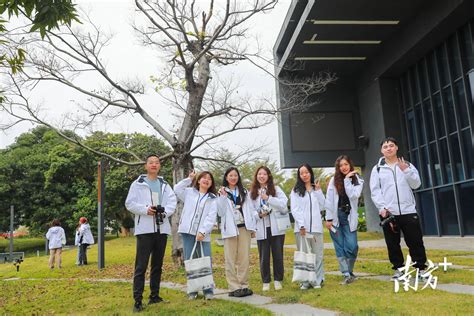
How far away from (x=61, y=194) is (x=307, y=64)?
20454 millimetres

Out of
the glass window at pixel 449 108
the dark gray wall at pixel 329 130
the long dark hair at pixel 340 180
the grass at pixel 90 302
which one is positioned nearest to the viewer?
the grass at pixel 90 302

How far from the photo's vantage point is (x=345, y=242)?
5660mm

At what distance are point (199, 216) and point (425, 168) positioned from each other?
49.6 ft

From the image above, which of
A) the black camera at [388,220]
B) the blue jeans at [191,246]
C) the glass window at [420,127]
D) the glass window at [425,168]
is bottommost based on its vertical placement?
the blue jeans at [191,246]

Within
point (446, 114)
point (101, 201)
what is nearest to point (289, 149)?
point (446, 114)

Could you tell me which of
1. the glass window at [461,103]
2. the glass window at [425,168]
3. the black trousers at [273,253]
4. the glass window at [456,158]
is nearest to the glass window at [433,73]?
the glass window at [461,103]

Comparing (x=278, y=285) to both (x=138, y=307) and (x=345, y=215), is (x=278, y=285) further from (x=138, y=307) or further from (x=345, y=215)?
(x=138, y=307)

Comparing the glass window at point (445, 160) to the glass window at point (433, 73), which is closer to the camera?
the glass window at point (445, 160)

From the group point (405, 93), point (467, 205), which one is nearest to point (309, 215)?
point (467, 205)

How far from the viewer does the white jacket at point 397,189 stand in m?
5.14

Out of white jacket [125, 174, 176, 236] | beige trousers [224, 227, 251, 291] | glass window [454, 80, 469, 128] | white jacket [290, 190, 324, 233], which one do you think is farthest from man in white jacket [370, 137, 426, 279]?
glass window [454, 80, 469, 128]

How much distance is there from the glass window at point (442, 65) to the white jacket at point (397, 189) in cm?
1269

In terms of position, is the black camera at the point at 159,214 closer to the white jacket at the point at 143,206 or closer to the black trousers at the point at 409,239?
the white jacket at the point at 143,206

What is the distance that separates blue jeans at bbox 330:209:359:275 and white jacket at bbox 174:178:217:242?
1.75m
